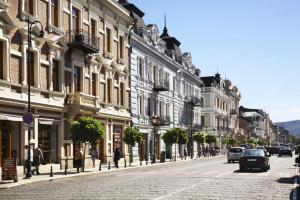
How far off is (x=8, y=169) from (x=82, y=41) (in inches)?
549

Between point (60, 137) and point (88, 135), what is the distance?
10.1 ft

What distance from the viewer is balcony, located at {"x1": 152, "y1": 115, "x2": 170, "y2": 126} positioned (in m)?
49.1

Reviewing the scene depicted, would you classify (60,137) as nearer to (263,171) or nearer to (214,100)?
(263,171)

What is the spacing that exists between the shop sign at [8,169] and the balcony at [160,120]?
2825 cm

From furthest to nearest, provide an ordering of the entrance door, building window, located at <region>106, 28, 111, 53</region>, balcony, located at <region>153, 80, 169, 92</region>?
balcony, located at <region>153, 80, 169, 92</region> → building window, located at <region>106, 28, 111, 53</region> → the entrance door

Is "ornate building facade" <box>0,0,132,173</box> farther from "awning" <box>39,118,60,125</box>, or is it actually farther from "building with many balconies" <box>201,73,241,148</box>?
"building with many balconies" <box>201,73,241,148</box>

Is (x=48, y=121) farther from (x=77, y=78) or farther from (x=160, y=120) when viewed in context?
(x=160, y=120)

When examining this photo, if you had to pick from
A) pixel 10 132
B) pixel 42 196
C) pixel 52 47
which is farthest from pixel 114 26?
pixel 42 196

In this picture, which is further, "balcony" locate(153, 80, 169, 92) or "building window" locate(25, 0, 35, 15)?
"balcony" locate(153, 80, 169, 92)

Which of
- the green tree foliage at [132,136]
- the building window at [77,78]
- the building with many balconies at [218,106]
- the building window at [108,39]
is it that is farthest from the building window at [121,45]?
the building with many balconies at [218,106]

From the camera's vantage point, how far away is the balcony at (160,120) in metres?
49.1

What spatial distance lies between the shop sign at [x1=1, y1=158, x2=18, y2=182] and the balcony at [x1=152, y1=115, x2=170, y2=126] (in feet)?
92.7

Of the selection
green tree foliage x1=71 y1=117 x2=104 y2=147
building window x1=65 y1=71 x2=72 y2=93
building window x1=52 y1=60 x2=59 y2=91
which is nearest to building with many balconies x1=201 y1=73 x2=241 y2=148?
building window x1=65 y1=71 x2=72 y2=93

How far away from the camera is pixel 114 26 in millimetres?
41844
